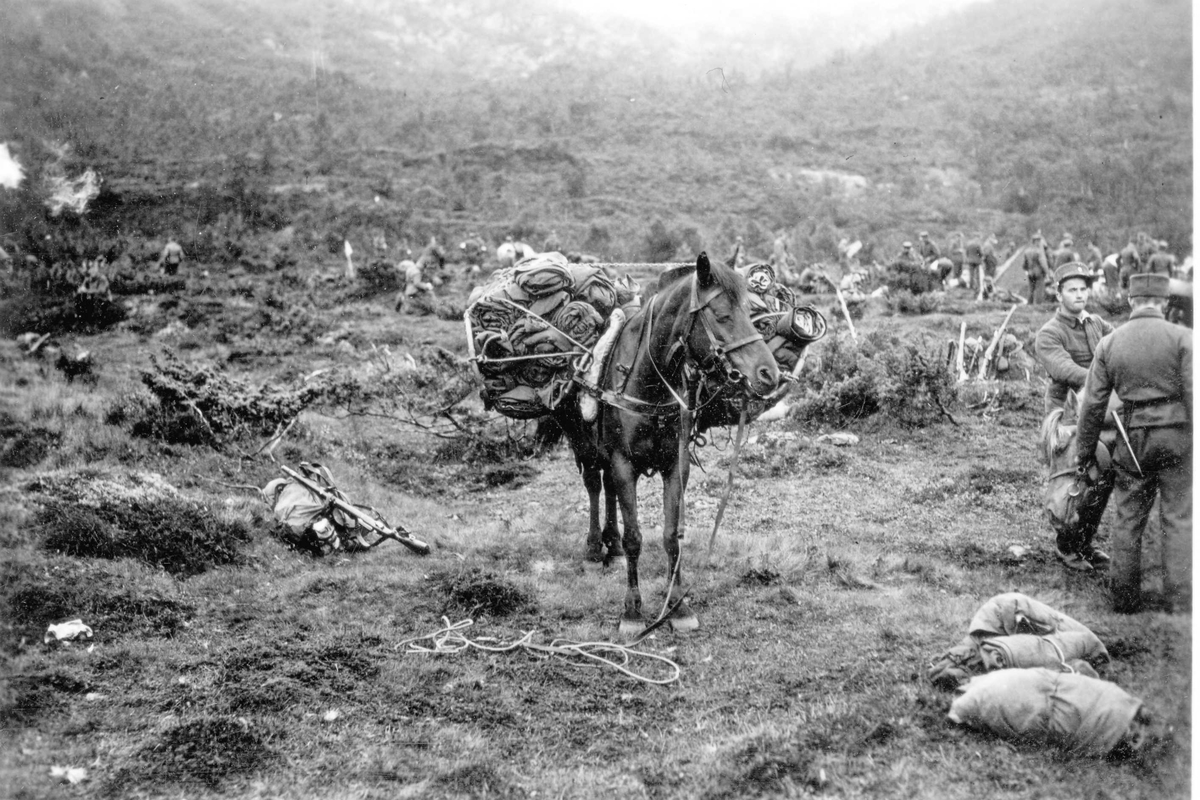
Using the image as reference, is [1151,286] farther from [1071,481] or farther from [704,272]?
[704,272]

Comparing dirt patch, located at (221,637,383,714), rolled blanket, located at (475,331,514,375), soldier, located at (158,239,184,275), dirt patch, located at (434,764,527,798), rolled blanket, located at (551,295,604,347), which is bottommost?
dirt patch, located at (434,764,527,798)

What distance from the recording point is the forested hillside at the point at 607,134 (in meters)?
35.4

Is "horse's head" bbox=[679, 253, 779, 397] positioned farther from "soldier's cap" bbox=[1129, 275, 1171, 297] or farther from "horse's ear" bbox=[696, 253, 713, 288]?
"soldier's cap" bbox=[1129, 275, 1171, 297]

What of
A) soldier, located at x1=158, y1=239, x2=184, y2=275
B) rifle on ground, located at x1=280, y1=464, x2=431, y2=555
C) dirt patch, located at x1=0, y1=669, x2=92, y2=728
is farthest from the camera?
soldier, located at x1=158, y1=239, x2=184, y2=275

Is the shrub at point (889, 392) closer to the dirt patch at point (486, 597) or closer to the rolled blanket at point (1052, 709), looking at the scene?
the dirt patch at point (486, 597)

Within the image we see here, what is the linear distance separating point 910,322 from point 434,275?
16.3 metres

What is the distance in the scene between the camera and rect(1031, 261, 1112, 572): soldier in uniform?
679cm

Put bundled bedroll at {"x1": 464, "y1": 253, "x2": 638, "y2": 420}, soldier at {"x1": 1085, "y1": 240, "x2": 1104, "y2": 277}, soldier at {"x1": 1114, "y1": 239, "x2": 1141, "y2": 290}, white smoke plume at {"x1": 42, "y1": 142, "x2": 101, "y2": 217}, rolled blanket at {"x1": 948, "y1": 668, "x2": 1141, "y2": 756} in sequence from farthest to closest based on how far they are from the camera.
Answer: white smoke plume at {"x1": 42, "y1": 142, "x2": 101, "y2": 217} → soldier at {"x1": 1085, "y1": 240, "x2": 1104, "y2": 277} → soldier at {"x1": 1114, "y1": 239, "x2": 1141, "y2": 290} → bundled bedroll at {"x1": 464, "y1": 253, "x2": 638, "y2": 420} → rolled blanket at {"x1": 948, "y1": 668, "x2": 1141, "y2": 756}

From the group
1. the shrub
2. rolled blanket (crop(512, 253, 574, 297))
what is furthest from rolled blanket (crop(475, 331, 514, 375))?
the shrub

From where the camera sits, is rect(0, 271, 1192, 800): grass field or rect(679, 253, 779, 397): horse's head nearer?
rect(0, 271, 1192, 800): grass field

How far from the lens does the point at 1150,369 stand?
17.7 ft

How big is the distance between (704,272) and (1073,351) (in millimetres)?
4054

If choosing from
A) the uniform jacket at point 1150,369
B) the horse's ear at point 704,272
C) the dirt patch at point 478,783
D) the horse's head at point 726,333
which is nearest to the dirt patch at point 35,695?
the dirt patch at point 478,783

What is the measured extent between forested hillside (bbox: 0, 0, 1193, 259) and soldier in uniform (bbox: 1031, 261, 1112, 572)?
22.4 metres
